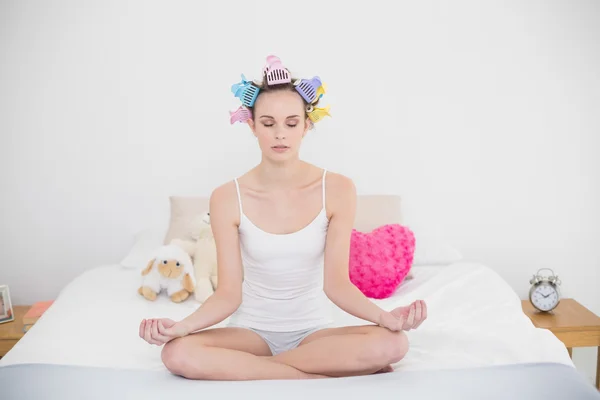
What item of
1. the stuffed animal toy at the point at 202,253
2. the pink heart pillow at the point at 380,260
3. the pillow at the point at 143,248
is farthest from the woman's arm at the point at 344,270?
the pillow at the point at 143,248

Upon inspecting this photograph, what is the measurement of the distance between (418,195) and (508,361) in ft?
5.21

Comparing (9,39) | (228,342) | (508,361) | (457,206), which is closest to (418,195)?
(457,206)

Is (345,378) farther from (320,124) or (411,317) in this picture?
(320,124)

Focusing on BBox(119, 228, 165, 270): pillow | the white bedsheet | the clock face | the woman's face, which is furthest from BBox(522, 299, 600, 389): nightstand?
BBox(119, 228, 165, 270): pillow

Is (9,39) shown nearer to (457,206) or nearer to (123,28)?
(123,28)

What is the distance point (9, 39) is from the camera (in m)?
3.15

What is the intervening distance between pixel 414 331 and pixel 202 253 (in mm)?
1028

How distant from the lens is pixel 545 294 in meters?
2.87

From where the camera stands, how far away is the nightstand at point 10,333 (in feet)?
9.09

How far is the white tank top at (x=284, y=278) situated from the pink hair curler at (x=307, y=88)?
33cm

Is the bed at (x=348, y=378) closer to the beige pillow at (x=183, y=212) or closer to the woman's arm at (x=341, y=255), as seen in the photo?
the woman's arm at (x=341, y=255)

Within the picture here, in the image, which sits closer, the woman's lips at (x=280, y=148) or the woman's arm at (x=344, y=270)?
the woman's arm at (x=344, y=270)

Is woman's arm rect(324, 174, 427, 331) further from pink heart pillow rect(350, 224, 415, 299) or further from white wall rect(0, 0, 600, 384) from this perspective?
white wall rect(0, 0, 600, 384)

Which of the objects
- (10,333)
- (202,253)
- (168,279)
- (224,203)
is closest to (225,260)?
(224,203)
